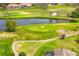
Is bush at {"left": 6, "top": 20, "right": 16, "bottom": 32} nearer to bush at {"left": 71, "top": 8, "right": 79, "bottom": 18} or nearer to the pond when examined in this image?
the pond

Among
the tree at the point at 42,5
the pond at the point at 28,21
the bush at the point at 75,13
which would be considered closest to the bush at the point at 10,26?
the pond at the point at 28,21

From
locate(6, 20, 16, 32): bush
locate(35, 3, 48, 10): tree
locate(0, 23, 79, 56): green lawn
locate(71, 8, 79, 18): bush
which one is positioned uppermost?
locate(35, 3, 48, 10): tree

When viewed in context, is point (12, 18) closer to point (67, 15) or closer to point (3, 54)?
point (3, 54)

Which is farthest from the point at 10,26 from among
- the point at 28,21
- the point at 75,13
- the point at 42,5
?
the point at 75,13

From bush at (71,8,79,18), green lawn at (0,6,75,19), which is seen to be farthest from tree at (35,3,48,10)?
bush at (71,8,79,18)

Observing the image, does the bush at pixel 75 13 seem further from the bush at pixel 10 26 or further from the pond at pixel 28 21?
the bush at pixel 10 26

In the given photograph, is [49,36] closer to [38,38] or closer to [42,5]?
[38,38]

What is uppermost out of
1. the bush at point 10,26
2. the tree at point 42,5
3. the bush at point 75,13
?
the tree at point 42,5

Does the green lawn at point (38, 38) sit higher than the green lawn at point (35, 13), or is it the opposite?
the green lawn at point (35, 13)

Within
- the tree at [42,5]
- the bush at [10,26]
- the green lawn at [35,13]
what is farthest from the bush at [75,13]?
the bush at [10,26]

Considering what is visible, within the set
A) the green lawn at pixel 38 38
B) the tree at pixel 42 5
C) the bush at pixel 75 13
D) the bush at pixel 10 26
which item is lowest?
the green lawn at pixel 38 38

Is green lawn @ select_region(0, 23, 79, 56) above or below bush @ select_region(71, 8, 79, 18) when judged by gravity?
below
